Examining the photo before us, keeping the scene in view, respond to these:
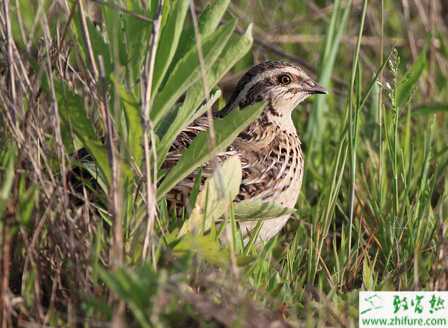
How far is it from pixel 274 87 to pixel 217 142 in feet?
4.98

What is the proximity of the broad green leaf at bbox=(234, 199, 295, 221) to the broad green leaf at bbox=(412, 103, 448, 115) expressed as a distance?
199 centimetres

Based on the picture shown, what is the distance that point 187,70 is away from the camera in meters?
3.52

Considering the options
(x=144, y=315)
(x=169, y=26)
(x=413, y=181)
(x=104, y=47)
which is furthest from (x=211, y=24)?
(x=413, y=181)

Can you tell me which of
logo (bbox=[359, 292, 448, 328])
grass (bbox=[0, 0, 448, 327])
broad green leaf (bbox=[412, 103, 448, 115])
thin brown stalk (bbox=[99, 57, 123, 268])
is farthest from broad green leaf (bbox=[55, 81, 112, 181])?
broad green leaf (bbox=[412, 103, 448, 115])

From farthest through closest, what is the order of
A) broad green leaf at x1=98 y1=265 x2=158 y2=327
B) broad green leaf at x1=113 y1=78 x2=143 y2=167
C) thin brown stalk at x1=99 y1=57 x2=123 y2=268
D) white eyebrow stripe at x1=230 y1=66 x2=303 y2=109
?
white eyebrow stripe at x1=230 y1=66 x2=303 y2=109 < broad green leaf at x1=113 y1=78 x2=143 y2=167 < thin brown stalk at x1=99 y1=57 x2=123 y2=268 < broad green leaf at x1=98 y1=265 x2=158 y2=327

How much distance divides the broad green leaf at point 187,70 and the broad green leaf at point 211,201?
33 centimetres

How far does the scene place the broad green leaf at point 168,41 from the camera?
3521 mm

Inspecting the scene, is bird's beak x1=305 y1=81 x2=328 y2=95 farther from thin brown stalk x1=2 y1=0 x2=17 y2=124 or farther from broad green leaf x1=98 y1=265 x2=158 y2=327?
broad green leaf x1=98 y1=265 x2=158 y2=327

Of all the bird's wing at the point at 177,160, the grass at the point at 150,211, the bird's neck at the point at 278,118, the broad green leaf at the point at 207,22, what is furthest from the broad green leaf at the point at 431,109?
the broad green leaf at the point at 207,22

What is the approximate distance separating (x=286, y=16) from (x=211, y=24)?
3.64 meters

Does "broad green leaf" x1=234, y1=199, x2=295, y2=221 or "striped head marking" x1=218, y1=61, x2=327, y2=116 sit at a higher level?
"striped head marking" x1=218, y1=61, x2=327, y2=116

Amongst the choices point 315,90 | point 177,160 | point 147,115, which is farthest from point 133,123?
point 315,90

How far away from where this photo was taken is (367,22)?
24.0 feet

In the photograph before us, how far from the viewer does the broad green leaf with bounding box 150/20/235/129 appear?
3.46 meters
